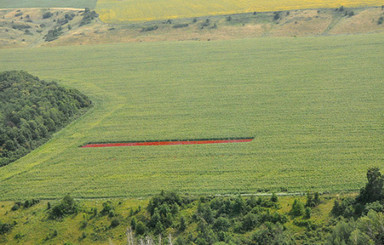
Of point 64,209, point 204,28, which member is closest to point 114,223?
point 64,209

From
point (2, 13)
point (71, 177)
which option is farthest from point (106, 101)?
point (2, 13)

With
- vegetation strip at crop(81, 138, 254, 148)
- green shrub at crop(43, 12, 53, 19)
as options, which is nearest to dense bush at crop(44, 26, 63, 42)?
green shrub at crop(43, 12, 53, 19)

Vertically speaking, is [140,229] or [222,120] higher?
[222,120]

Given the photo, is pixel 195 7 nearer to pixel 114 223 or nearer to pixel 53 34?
pixel 53 34

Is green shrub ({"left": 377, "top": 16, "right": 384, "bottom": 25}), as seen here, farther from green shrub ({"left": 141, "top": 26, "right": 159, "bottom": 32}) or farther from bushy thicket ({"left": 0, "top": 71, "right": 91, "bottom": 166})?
bushy thicket ({"left": 0, "top": 71, "right": 91, "bottom": 166})

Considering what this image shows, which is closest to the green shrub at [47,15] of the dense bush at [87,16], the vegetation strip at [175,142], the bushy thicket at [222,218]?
the dense bush at [87,16]

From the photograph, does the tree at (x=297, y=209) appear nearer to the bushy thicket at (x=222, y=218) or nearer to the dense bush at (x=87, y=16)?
the bushy thicket at (x=222, y=218)

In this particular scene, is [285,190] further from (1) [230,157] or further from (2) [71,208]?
(2) [71,208]
